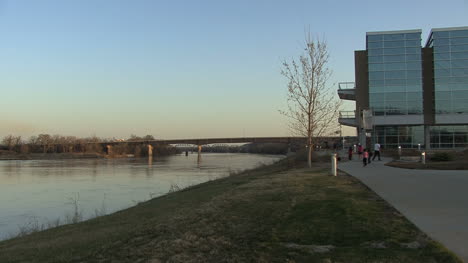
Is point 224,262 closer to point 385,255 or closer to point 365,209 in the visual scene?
point 385,255

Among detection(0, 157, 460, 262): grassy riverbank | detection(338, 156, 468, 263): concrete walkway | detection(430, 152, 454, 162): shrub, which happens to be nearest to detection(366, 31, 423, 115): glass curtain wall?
detection(430, 152, 454, 162): shrub

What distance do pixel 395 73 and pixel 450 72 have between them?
667 cm

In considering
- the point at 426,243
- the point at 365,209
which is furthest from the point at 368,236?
the point at 365,209

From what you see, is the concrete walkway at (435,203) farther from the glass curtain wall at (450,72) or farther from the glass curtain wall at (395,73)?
the glass curtain wall at (450,72)

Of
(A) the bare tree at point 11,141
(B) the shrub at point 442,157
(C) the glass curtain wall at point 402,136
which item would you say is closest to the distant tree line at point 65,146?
(A) the bare tree at point 11,141

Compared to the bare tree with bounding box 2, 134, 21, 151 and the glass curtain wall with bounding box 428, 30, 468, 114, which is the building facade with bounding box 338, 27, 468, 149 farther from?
the bare tree with bounding box 2, 134, 21, 151

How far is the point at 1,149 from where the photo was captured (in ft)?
442

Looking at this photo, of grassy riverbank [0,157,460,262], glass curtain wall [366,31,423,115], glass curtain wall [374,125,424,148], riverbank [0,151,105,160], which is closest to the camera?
grassy riverbank [0,157,460,262]

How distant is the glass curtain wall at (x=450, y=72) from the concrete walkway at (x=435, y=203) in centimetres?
4203

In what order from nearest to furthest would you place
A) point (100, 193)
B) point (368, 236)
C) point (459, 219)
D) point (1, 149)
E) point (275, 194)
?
point (368, 236), point (459, 219), point (275, 194), point (100, 193), point (1, 149)

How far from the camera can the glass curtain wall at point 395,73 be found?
172 feet

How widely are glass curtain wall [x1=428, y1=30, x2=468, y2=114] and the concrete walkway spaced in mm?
42026

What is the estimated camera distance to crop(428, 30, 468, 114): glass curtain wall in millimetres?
51844

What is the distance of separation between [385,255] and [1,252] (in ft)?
24.7
